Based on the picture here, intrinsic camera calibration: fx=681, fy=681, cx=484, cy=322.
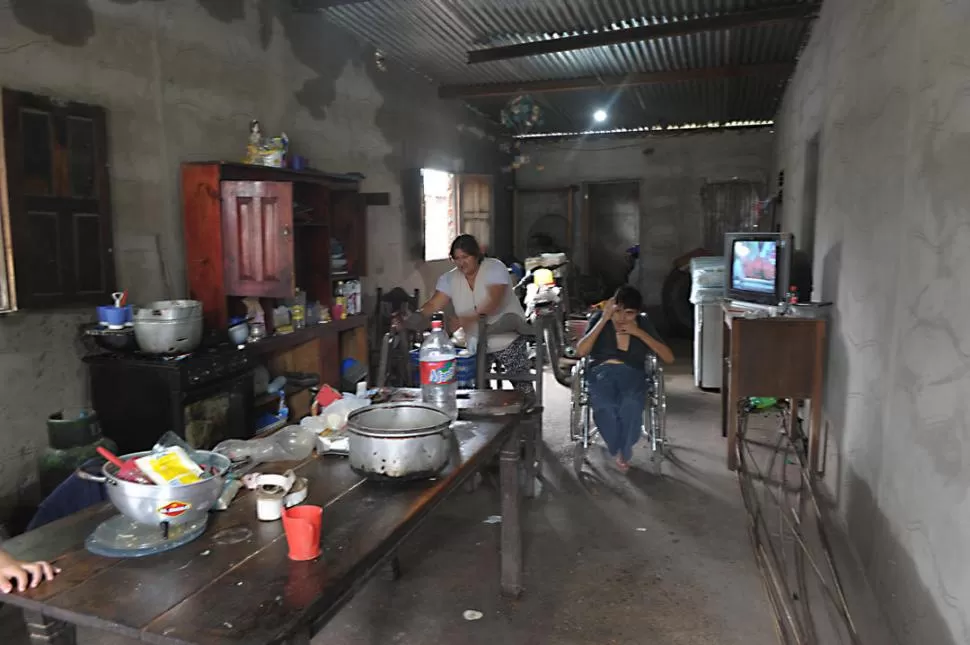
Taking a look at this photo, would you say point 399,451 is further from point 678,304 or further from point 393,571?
point 678,304

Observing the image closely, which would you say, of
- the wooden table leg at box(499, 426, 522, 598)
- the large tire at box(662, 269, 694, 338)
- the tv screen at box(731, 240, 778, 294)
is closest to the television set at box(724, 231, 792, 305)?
the tv screen at box(731, 240, 778, 294)

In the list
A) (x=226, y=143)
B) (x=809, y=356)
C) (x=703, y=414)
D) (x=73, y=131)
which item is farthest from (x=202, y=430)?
(x=703, y=414)

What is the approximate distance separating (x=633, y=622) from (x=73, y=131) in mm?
3261

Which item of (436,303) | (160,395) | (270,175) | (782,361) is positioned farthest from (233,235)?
(782,361)

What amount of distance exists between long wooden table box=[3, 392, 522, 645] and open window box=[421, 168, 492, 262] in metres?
6.06

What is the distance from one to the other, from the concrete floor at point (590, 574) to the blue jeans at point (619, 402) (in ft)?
0.81

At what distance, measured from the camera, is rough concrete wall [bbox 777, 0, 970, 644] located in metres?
1.93

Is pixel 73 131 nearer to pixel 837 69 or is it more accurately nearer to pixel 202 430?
pixel 202 430

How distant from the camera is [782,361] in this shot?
12.6ft

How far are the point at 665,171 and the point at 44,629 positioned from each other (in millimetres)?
9928

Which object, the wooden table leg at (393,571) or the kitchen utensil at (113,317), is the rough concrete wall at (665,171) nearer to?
the kitchen utensil at (113,317)

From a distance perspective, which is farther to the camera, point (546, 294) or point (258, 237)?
point (546, 294)

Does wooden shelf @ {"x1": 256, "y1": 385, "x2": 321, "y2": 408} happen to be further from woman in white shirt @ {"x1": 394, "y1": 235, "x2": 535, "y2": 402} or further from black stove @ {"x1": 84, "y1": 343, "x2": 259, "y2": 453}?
woman in white shirt @ {"x1": 394, "y1": 235, "x2": 535, "y2": 402}

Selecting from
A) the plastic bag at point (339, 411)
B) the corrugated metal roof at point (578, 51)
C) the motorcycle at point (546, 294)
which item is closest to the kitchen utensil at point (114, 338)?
the plastic bag at point (339, 411)
